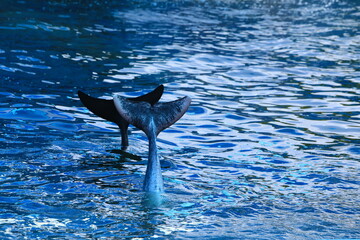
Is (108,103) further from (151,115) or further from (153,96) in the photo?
(151,115)

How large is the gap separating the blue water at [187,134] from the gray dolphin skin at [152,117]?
220mm

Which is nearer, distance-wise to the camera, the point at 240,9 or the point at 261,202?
the point at 261,202

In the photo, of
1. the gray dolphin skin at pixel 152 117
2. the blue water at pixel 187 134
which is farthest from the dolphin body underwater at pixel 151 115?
the blue water at pixel 187 134

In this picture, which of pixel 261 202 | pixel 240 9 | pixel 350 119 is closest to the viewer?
pixel 261 202

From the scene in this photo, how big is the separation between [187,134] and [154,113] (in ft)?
7.09

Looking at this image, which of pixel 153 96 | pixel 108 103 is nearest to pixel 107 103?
pixel 108 103

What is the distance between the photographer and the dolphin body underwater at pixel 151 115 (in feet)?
18.7

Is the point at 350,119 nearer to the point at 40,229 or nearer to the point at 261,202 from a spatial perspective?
the point at 261,202

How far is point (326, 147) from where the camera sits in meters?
7.67

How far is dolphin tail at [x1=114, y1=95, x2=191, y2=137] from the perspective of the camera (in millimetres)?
5973

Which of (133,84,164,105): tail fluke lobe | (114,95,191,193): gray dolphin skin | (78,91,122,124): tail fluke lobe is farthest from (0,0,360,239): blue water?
(133,84,164,105): tail fluke lobe

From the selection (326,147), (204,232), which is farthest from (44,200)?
(326,147)

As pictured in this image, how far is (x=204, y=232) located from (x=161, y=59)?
8.36 m

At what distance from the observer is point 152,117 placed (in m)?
6.11
